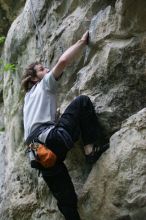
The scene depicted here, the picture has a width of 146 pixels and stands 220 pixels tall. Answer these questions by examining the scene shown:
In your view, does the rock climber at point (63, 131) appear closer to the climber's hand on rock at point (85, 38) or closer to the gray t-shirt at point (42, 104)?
the gray t-shirt at point (42, 104)

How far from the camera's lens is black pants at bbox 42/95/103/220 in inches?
233

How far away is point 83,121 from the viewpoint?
596 cm

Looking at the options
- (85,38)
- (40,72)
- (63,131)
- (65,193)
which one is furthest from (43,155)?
(85,38)

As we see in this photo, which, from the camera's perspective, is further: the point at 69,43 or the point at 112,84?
the point at 69,43

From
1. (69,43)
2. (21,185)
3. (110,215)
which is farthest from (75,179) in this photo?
(69,43)

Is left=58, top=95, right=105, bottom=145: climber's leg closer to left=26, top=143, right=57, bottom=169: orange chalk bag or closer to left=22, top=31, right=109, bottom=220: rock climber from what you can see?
left=22, top=31, right=109, bottom=220: rock climber

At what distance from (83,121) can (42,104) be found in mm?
612

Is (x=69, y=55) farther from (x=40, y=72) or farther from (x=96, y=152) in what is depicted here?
(x=96, y=152)

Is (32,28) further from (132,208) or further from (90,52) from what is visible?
(132,208)

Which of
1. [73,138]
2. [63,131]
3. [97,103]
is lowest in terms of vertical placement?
[73,138]

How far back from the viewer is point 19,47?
28.9 ft

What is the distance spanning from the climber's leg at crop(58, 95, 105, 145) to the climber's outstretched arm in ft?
1.59

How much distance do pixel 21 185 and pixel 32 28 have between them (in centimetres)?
295

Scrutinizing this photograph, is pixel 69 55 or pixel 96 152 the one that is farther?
pixel 69 55
